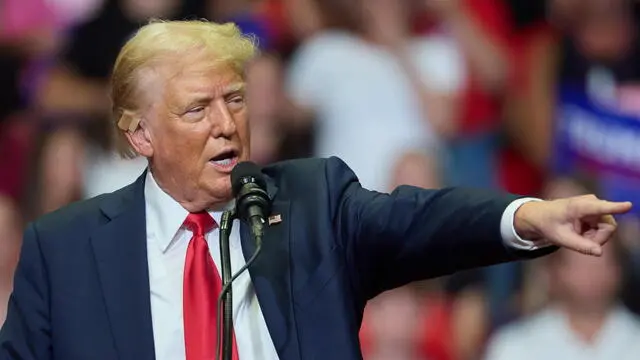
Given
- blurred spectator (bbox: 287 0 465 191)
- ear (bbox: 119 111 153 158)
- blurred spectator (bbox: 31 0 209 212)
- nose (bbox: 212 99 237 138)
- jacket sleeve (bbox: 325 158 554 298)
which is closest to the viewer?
jacket sleeve (bbox: 325 158 554 298)

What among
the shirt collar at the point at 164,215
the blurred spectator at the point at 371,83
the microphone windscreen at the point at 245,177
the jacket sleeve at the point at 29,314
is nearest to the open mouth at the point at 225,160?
the shirt collar at the point at 164,215

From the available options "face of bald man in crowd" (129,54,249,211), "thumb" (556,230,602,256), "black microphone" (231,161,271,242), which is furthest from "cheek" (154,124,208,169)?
"thumb" (556,230,602,256)

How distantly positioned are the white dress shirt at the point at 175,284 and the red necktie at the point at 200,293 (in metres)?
0.02

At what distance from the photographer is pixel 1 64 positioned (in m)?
4.73

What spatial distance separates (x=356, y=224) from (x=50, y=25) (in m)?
2.82

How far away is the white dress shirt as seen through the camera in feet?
7.29

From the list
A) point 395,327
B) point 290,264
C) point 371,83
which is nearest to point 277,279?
point 290,264

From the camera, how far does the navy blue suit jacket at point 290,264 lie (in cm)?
217

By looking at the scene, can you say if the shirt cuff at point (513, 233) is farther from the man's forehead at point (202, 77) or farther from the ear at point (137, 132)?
the ear at point (137, 132)

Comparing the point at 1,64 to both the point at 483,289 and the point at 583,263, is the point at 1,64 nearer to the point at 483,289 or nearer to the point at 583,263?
the point at 483,289

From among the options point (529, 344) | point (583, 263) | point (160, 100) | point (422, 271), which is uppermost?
point (160, 100)

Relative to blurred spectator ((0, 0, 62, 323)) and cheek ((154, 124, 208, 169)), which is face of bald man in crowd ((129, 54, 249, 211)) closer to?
cheek ((154, 124, 208, 169))

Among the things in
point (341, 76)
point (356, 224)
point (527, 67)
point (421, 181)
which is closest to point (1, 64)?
point (341, 76)

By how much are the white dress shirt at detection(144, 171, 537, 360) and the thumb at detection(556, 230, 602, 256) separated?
612 millimetres
